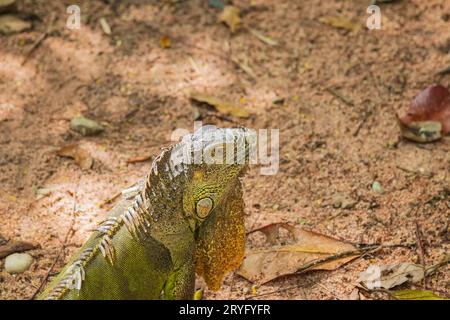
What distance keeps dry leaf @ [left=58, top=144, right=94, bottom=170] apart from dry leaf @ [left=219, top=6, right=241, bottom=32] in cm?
176

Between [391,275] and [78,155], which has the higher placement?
[78,155]

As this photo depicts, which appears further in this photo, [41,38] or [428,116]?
[41,38]

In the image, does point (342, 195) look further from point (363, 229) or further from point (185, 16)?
point (185, 16)

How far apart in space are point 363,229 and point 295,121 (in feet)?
3.74

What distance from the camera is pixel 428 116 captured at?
14.4 ft

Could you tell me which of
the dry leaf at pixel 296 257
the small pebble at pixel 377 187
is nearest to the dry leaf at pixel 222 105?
the small pebble at pixel 377 187

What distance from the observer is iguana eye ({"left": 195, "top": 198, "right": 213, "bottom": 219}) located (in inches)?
120

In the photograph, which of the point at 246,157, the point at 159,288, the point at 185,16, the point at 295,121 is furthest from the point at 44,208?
the point at 185,16

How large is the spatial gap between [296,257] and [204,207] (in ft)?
2.73

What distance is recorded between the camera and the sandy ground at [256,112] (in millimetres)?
3805

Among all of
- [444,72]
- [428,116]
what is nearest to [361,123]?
[428,116]

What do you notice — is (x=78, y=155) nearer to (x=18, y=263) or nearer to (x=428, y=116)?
(x=18, y=263)

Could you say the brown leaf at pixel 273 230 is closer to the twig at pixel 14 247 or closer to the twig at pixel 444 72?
the twig at pixel 14 247
